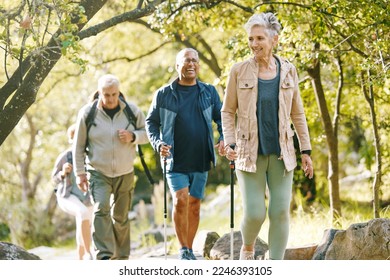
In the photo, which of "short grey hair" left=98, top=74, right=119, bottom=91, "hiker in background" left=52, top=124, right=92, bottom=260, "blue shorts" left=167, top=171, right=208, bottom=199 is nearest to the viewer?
"blue shorts" left=167, top=171, right=208, bottom=199

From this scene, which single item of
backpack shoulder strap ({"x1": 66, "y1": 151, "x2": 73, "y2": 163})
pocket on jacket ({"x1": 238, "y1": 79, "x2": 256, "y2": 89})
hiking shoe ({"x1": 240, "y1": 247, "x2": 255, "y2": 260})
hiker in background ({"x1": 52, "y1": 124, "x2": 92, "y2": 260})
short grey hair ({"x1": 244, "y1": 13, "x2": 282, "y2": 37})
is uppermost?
short grey hair ({"x1": 244, "y1": 13, "x2": 282, "y2": 37})

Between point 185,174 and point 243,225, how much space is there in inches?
49.2

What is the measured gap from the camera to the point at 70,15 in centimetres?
751

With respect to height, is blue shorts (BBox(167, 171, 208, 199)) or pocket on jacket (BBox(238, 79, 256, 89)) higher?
pocket on jacket (BBox(238, 79, 256, 89))

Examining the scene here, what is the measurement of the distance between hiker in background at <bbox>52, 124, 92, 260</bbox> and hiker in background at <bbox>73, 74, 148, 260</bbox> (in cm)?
85

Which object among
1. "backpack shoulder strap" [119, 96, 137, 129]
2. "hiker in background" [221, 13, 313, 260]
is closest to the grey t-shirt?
"hiker in background" [221, 13, 313, 260]

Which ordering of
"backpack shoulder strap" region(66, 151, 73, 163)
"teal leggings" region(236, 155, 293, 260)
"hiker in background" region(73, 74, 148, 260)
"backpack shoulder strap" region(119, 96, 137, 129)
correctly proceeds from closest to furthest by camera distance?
"teal leggings" region(236, 155, 293, 260) < "hiker in background" region(73, 74, 148, 260) < "backpack shoulder strap" region(119, 96, 137, 129) < "backpack shoulder strap" region(66, 151, 73, 163)

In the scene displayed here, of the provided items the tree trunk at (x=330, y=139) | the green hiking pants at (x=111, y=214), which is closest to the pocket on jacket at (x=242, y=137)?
the green hiking pants at (x=111, y=214)

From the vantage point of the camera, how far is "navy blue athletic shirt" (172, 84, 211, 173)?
7176 millimetres

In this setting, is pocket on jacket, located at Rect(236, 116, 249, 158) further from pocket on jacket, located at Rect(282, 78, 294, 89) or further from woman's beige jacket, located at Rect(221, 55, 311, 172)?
pocket on jacket, located at Rect(282, 78, 294, 89)
